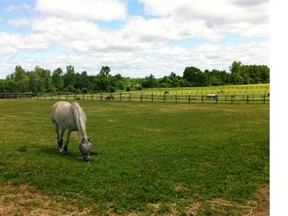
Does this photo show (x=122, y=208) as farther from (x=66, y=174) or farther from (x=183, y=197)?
(x=66, y=174)

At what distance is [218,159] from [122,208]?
14.3 ft

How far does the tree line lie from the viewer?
97.0m

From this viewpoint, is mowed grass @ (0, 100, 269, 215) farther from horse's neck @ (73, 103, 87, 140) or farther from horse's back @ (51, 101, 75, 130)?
horse's back @ (51, 101, 75, 130)

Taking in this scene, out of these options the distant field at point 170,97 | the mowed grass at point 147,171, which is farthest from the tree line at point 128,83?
the mowed grass at point 147,171

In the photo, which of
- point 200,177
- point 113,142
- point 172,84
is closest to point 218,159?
point 200,177

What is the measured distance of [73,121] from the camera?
8914 mm

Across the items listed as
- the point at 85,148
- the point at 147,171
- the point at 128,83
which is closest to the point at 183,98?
the point at 85,148

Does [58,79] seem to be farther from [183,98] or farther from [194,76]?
[183,98]

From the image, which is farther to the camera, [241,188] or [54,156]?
[54,156]

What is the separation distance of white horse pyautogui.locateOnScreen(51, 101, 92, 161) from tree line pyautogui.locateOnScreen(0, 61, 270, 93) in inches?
3283

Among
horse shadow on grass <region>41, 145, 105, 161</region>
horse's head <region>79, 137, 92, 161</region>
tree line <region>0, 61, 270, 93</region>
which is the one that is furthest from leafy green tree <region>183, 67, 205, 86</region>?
horse's head <region>79, 137, 92, 161</region>

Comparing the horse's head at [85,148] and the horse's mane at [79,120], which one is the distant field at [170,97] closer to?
the horse's mane at [79,120]

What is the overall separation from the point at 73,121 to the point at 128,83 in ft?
337

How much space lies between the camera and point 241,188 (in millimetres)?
6270
